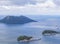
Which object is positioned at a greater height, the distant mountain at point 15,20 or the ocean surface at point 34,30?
the distant mountain at point 15,20

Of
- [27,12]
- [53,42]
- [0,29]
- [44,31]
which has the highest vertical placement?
[27,12]

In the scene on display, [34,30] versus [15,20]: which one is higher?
[15,20]

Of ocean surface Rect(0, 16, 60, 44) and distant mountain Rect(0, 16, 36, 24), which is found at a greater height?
distant mountain Rect(0, 16, 36, 24)

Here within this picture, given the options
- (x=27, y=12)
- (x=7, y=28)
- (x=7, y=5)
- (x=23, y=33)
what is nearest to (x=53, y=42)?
(x=23, y=33)

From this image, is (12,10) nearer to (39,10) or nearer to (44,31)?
(39,10)

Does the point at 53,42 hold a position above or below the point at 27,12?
below

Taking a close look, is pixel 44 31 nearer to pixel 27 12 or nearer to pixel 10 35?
pixel 27 12

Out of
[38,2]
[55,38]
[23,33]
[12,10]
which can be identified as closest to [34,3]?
[38,2]
